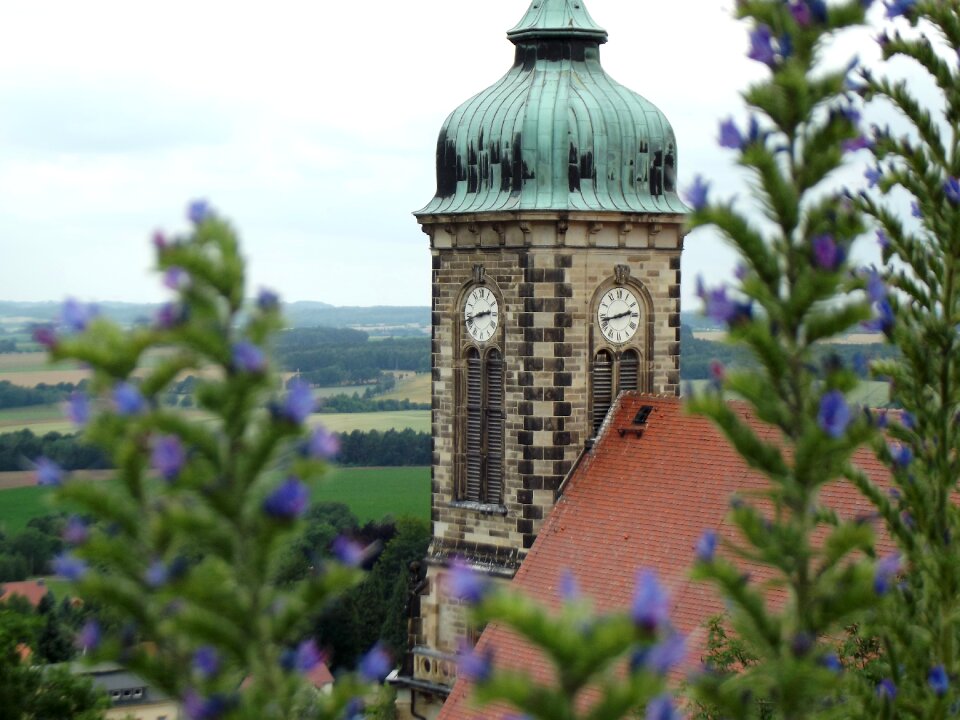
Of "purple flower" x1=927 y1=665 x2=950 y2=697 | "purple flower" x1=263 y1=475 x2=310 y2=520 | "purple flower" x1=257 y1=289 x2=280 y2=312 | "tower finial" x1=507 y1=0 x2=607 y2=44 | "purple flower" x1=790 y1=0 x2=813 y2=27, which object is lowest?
"purple flower" x1=927 y1=665 x2=950 y2=697

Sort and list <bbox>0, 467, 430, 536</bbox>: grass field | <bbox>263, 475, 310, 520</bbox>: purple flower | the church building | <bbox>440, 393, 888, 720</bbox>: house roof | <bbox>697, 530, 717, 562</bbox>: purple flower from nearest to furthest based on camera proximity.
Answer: <bbox>263, 475, 310, 520</bbox>: purple flower
<bbox>697, 530, 717, 562</bbox>: purple flower
<bbox>440, 393, 888, 720</bbox>: house roof
the church building
<bbox>0, 467, 430, 536</bbox>: grass field

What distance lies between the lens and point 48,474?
5227 millimetres

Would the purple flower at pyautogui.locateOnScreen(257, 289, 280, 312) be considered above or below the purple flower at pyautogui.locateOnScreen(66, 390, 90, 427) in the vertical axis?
above

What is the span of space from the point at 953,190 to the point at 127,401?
709 centimetres

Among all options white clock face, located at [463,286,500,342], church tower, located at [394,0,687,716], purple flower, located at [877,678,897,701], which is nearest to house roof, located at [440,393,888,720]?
church tower, located at [394,0,687,716]

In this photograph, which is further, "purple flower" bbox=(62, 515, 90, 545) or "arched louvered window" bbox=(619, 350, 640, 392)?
"arched louvered window" bbox=(619, 350, 640, 392)

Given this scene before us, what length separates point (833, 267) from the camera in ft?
22.4

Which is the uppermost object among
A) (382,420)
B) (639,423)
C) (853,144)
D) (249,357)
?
(853,144)

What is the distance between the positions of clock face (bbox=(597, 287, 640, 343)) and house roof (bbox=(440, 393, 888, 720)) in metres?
1.01

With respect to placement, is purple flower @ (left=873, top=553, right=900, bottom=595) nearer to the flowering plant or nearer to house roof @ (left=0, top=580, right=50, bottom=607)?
the flowering plant

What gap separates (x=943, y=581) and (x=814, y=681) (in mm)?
3479

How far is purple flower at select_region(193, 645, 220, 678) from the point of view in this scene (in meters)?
5.39

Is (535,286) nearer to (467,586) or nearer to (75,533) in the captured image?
(75,533)

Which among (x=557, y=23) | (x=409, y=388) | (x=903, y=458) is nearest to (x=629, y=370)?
(x=557, y=23)
